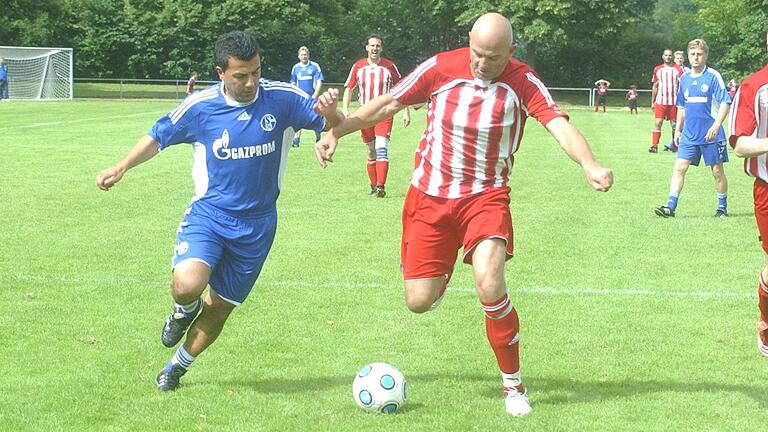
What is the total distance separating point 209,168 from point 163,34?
5314 cm

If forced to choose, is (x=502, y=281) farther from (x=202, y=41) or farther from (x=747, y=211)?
(x=202, y=41)

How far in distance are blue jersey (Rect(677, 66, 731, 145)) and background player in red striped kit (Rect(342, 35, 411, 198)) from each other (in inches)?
150

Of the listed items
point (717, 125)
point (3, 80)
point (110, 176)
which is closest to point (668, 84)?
point (717, 125)

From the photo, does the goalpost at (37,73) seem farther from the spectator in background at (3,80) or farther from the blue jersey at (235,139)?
the blue jersey at (235,139)

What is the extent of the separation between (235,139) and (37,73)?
44.5m

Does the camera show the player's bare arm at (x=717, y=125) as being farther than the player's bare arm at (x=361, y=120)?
Yes

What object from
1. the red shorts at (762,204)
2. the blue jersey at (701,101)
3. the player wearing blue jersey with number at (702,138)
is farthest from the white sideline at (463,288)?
the blue jersey at (701,101)

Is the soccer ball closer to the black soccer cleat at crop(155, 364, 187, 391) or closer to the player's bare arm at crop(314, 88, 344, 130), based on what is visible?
the black soccer cleat at crop(155, 364, 187, 391)

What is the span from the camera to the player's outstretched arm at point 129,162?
5980mm

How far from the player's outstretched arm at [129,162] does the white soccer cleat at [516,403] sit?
2287 mm

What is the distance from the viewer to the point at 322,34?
202 ft

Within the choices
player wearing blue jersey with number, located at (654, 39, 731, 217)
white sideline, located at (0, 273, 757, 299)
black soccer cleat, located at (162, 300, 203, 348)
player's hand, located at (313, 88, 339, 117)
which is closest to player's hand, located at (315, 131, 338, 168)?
player's hand, located at (313, 88, 339, 117)

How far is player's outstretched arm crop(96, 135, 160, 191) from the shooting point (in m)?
5.98

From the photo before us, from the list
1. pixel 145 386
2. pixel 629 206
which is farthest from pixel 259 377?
pixel 629 206
